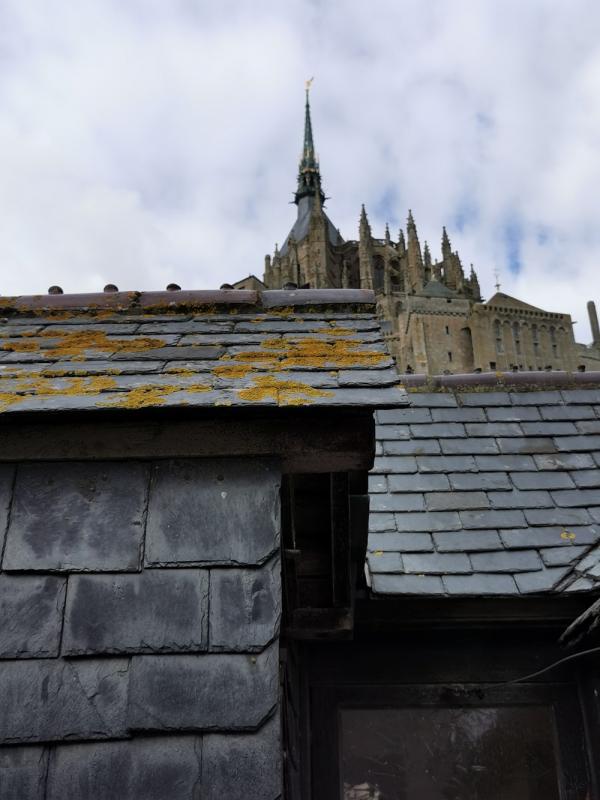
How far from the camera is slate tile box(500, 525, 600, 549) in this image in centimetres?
434

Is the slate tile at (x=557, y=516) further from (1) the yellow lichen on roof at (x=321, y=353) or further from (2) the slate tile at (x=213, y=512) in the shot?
(2) the slate tile at (x=213, y=512)

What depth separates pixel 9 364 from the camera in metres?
3.01

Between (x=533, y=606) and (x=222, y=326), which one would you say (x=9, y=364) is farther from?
(x=533, y=606)

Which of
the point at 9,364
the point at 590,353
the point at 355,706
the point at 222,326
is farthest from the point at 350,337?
the point at 590,353

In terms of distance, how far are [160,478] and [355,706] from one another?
95.5 inches

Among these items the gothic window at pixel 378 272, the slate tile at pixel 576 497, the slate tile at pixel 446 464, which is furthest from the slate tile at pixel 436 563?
the gothic window at pixel 378 272

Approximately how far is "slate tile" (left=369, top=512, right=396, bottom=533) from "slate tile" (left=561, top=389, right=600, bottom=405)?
2422mm

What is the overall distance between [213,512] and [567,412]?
4393 mm

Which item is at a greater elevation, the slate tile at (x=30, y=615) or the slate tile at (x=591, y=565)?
the slate tile at (x=591, y=565)

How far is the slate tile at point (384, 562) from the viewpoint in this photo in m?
4.12

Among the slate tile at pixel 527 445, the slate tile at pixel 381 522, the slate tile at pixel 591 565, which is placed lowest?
the slate tile at pixel 591 565

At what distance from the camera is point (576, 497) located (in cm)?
485

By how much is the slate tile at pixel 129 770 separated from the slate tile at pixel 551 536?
9.06ft

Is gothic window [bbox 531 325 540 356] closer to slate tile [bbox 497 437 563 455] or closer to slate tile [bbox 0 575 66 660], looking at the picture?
slate tile [bbox 497 437 563 455]
